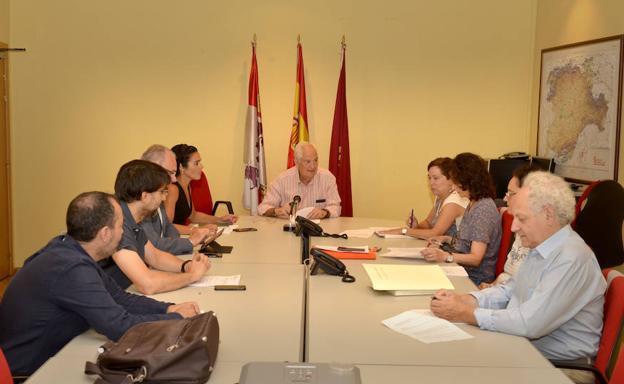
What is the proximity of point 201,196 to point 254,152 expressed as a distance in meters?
0.87

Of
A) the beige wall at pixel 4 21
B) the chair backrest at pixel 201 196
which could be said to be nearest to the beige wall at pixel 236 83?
the beige wall at pixel 4 21

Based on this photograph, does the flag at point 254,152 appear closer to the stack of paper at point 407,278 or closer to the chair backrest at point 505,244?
the chair backrest at point 505,244

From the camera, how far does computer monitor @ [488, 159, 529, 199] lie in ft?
20.5

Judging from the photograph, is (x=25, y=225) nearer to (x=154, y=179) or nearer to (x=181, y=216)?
(x=181, y=216)

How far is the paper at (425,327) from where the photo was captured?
243 cm

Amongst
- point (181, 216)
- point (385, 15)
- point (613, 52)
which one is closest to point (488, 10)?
→ point (385, 15)

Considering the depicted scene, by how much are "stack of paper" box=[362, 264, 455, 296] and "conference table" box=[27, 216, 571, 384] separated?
4cm

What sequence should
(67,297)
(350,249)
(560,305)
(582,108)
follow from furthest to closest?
(582,108) < (350,249) < (560,305) < (67,297)

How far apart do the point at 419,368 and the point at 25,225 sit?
222 inches

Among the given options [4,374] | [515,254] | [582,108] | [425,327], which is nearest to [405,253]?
[515,254]

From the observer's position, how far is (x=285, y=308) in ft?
9.05

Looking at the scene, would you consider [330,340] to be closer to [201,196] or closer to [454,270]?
[454,270]

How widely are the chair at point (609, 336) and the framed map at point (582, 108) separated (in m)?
2.69

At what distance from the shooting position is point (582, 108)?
5.59 metres
